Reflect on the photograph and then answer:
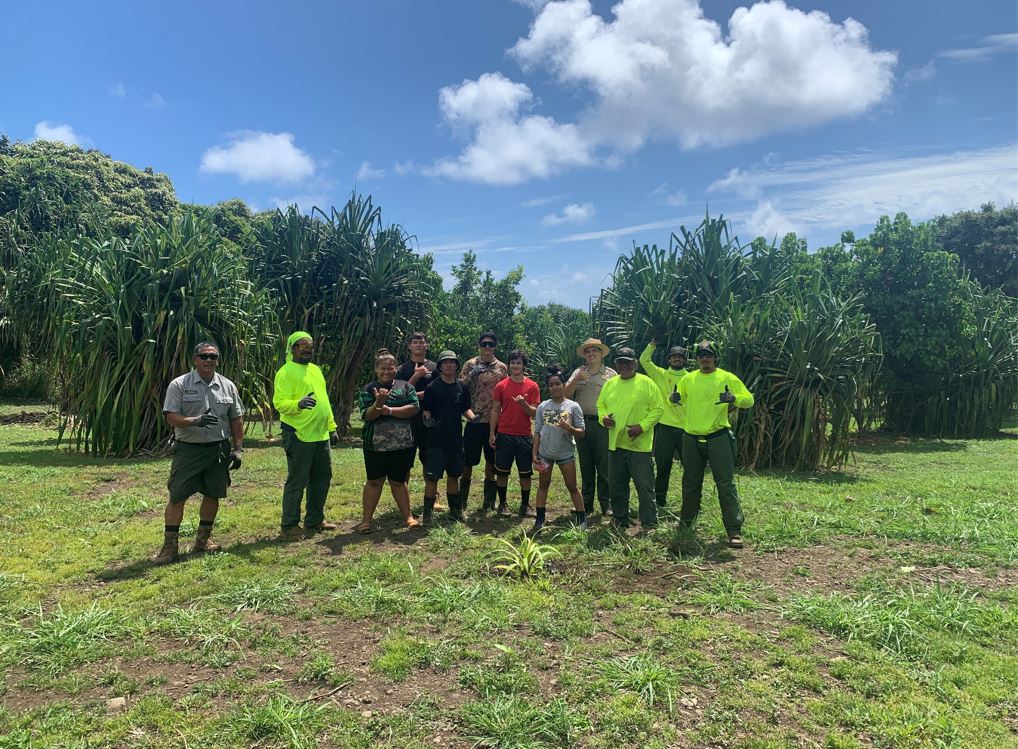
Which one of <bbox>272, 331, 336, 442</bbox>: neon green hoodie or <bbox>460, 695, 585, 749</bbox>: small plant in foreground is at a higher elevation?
<bbox>272, 331, 336, 442</bbox>: neon green hoodie

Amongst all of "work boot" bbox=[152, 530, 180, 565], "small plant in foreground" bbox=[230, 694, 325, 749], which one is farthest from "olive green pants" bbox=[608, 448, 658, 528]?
"work boot" bbox=[152, 530, 180, 565]

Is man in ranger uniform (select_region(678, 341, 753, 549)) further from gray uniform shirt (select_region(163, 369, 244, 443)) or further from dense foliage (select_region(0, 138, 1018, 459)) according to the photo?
dense foliage (select_region(0, 138, 1018, 459))

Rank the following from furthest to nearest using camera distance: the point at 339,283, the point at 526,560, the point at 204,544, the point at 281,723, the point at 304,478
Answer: the point at 339,283 → the point at 304,478 → the point at 204,544 → the point at 526,560 → the point at 281,723

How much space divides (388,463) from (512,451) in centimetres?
128

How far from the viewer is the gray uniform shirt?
16.3 feet

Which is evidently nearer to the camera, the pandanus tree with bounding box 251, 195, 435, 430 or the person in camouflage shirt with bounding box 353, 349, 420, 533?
the person in camouflage shirt with bounding box 353, 349, 420, 533

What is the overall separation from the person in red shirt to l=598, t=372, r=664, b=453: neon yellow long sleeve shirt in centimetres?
87

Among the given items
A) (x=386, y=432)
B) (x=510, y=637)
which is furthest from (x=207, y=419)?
(x=510, y=637)

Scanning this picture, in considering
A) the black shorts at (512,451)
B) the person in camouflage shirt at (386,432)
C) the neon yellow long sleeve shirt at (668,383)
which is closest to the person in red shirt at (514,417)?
the black shorts at (512,451)

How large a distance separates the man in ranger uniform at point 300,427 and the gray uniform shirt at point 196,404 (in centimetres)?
52

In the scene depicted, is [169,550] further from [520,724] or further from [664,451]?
[664,451]

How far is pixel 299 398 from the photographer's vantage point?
18.5ft

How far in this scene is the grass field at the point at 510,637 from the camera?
277cm

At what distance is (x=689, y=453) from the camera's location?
19.1 feet
